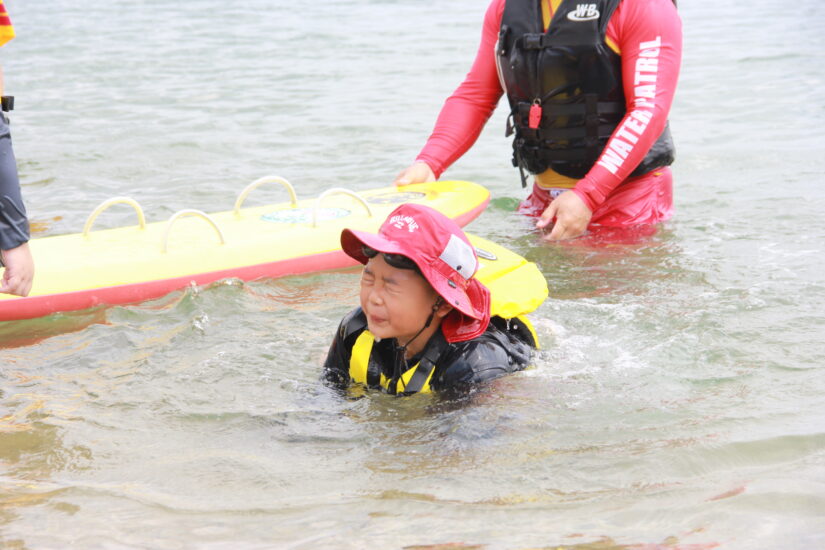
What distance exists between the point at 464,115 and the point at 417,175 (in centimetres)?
47

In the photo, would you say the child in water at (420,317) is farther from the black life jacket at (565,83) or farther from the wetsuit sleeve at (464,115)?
the wetsuit sleeve at (464,115)

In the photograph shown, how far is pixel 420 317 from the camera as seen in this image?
357 cm

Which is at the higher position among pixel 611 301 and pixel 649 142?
pixel 649 142

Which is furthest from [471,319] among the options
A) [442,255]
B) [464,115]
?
[464,115]

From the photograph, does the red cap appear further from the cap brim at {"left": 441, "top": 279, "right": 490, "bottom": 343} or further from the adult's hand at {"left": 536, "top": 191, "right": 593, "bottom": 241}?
the adult's hand at {"left": 536, "top": 191, "right": 593, "bottom": 241}

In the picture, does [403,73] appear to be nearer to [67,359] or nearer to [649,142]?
[649,142]

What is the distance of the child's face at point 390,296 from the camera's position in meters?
3.48

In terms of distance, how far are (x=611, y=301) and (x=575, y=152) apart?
97 centimetres

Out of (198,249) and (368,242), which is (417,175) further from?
Result: (368,242)

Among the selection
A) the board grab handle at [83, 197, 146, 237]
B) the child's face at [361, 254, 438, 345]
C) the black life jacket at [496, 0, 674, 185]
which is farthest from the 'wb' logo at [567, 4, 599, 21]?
the board grab handle at [83, 197, 146, 237]

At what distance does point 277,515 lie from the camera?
3041mm

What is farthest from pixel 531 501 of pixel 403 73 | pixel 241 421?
pixel 403 73

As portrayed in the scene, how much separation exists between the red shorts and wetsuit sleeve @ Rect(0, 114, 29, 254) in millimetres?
3181

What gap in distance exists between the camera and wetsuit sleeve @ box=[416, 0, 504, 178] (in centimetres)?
Answer: 597
